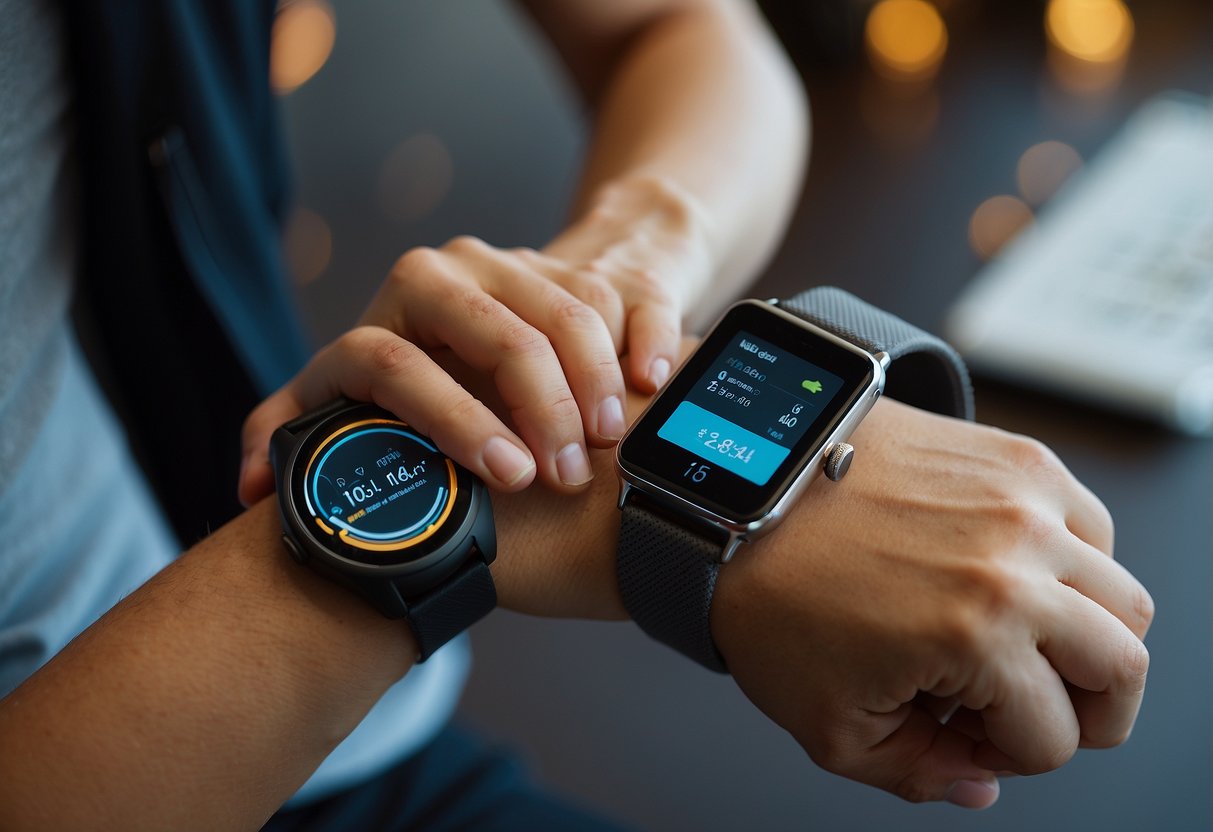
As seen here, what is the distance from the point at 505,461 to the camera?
0.66m

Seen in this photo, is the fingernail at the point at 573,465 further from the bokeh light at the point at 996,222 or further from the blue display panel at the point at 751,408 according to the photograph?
the bokeh light at the point at 996,222

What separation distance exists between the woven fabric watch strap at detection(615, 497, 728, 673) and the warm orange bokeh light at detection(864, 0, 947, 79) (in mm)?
1185

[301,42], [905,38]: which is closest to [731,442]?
[905,38]

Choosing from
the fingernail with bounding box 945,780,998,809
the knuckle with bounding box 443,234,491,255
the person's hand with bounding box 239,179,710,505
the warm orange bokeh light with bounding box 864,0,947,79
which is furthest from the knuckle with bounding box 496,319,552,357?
the warm orange bokeh light with bounding box 864,0,947,79

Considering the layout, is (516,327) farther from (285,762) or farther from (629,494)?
(285,762)

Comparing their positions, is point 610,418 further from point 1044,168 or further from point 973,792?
point 1044,168

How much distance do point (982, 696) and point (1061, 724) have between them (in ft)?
0.18

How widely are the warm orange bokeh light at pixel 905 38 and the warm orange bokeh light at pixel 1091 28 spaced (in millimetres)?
174

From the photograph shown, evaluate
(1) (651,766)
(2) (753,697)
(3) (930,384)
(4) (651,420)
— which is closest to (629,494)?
(4) (651,420)

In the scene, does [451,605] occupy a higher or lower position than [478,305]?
lower

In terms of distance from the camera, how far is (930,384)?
0.80 metres

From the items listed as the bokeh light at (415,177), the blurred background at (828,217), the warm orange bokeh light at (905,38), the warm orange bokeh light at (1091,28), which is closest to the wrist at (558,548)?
the blurred background at (828,217)

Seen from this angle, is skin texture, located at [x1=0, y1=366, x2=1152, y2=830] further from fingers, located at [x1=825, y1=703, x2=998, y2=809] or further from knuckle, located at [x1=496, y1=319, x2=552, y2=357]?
knuckle, located at [x1=496, y1=319, x2=552, y2=357]

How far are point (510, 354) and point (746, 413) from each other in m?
0.16
